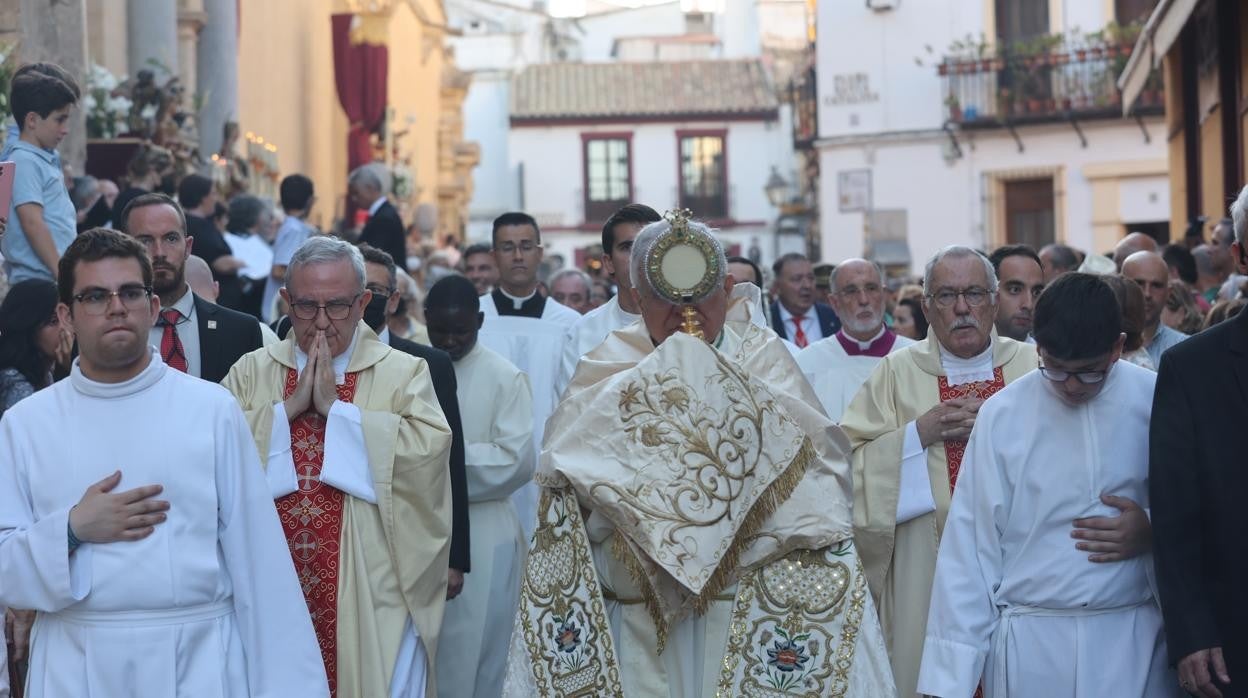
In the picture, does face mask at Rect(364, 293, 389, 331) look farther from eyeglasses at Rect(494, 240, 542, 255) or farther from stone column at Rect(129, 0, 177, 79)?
stone column at Rect(129, 0, 177, 79)

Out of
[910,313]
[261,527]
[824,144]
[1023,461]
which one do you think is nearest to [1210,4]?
[910,313]

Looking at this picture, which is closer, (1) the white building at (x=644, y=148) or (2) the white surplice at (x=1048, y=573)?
(2) the white surplice at (x=1048, y=573)

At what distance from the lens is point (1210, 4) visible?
46.6ft

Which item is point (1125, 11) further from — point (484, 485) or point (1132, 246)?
point (484, 485)

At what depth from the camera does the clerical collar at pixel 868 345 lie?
7879 mm

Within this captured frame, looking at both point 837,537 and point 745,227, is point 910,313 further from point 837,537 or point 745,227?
point 745,227

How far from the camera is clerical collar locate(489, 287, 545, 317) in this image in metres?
8.88

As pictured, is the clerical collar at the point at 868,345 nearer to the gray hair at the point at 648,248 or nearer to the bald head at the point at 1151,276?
→ the bald head at the point at 1151,276

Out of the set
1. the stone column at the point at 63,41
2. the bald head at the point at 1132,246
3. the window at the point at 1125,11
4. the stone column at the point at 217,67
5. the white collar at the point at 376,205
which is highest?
the window at the point at 1125,11

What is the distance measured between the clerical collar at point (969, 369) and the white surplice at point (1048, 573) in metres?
1.12

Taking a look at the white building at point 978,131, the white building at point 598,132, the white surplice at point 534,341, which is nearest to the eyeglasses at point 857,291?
the white surplice at point 534,341

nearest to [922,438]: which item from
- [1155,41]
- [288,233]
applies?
[288,233]

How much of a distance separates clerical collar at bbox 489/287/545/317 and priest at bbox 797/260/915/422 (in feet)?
4.80

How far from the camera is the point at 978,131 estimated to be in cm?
3116
